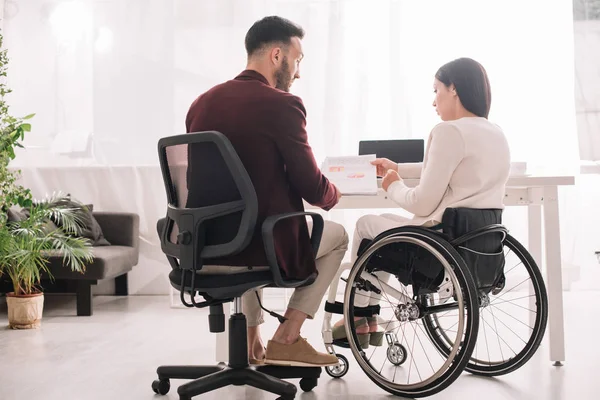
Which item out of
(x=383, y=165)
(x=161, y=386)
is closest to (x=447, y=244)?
(x=383, y=165)

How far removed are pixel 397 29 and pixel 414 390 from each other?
3.27 meters

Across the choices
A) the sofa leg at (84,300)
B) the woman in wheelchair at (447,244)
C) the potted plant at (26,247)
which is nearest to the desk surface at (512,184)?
the woman in wheelchair at (447,244)

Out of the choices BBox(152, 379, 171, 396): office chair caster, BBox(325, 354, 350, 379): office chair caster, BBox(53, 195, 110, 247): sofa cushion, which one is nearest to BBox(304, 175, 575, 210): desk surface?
BBox(325, 354, 350, 379): office chair caster

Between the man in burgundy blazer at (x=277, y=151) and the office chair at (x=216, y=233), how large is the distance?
1.7 inches

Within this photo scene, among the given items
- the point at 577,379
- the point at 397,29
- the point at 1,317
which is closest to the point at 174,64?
the point at 397,29

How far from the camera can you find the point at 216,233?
209 centimetres

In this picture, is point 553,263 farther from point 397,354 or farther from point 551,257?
point 397,354

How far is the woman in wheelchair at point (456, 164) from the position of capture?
2324 millimetres

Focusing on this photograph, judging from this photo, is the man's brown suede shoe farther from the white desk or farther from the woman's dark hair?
the woman's dark hair

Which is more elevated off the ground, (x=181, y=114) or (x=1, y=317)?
(x=181, y=114)

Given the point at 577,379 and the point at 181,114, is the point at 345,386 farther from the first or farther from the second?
the point at 181,114

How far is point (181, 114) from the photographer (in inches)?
199

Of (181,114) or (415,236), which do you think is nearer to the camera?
(415,236)

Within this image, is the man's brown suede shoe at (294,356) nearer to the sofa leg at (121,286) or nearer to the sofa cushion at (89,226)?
the sofa cushion at (89,226)
